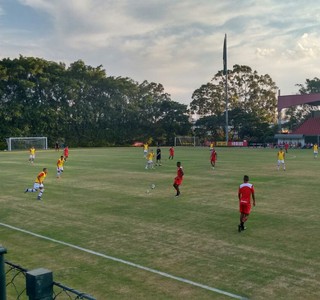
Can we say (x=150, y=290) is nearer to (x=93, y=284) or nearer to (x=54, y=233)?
(x=93, y=284)

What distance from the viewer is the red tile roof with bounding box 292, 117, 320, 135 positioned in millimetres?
82000

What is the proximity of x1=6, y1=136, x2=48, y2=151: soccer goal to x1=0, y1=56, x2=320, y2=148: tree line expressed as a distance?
1982 mm

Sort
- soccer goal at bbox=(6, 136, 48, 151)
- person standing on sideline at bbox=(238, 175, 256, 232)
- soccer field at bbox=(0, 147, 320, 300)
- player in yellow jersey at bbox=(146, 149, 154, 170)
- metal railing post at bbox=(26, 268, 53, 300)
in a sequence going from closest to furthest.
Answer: metal railing post at bbox=(26, 268, 53, 300), soccer field at bbox=(0, 147, 320, 300), person standing on sideline at bbox=(238, 175, 256, 232), player in yellow jersey at bbox=(146, 149, 154, 170), soccer goal at bbox=(6, 136, 48, 151)

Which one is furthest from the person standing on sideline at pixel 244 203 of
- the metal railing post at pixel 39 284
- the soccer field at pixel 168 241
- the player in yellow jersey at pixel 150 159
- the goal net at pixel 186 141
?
the goal net at pixel 186 141

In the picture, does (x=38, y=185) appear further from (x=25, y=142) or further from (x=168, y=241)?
(x=25, y=142)

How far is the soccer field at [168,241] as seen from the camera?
8.58 metres

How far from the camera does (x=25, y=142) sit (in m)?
79.2

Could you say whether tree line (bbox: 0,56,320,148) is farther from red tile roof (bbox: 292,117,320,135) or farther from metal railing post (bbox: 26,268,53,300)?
metal railing post (bbox: 26,268,53,300)

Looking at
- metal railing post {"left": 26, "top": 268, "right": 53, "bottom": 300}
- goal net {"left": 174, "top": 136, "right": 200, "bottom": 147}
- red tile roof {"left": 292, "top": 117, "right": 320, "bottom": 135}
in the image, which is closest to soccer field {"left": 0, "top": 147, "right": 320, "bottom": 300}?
metal railing post {"left": 26, "top": 268, "right": 53, "bottom": 300}

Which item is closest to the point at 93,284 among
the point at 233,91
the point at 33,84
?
the point at 33,84

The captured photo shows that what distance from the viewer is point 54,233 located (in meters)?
13.1

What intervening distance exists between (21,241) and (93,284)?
4515mm

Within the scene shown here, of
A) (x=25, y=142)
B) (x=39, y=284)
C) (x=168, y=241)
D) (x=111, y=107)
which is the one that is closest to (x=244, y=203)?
(x=168, y=241)

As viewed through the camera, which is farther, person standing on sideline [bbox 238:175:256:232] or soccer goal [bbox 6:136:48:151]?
soccer goal [bbox 6:136:48:151]
